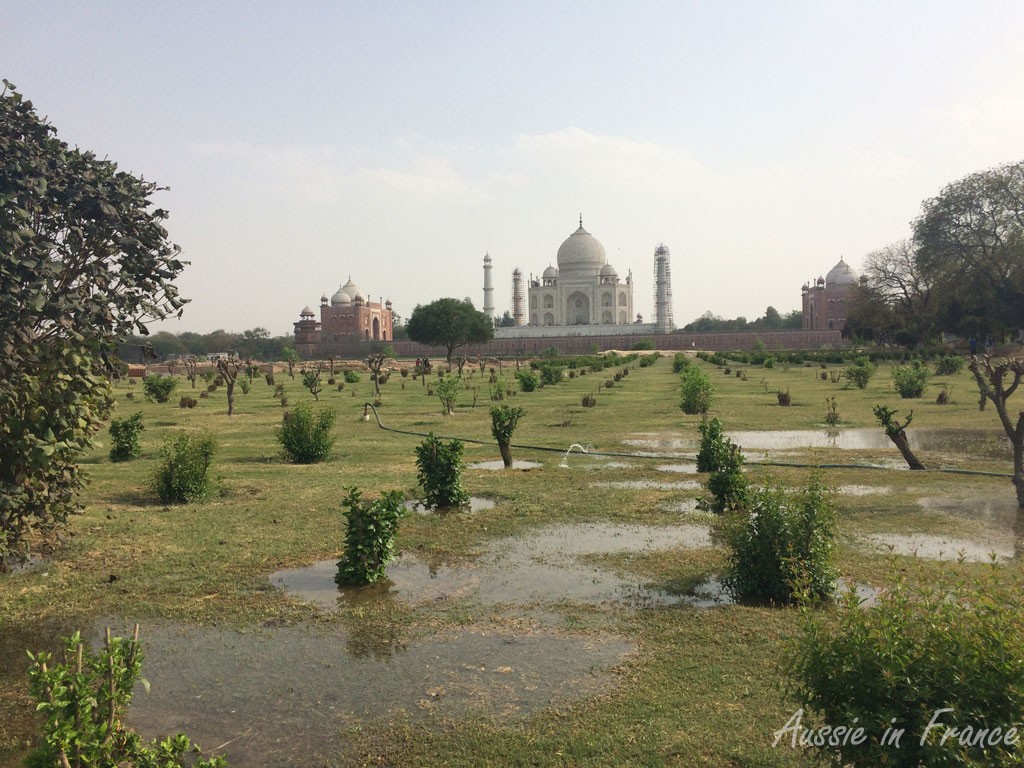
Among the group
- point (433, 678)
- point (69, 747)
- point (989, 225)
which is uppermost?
point (989, 225)

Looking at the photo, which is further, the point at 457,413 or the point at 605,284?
the point at 605,284

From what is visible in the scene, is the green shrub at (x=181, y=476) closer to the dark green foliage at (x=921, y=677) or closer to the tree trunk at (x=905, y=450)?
the dark green foliage at (x=921, y=677)

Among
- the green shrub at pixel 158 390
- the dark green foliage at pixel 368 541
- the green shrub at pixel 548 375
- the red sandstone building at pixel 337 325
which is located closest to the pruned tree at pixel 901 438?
the dark green foliage at pixel 368 541

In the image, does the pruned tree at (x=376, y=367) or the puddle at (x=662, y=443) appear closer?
the puddle at (x=662, y=443)

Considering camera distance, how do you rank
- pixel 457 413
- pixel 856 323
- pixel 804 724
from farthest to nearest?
pixel 856 323, pixel 457 413, pixel 804 724

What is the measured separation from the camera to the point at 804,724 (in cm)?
320

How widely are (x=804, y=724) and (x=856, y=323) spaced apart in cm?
4830

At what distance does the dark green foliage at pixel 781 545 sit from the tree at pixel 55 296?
3952 mm

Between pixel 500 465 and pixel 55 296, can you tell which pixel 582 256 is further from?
pixel 55 296

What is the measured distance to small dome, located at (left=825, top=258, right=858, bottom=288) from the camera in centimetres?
6975

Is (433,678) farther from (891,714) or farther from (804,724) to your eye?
(891,714)

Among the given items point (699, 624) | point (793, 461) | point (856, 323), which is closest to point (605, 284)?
point (856, 323)

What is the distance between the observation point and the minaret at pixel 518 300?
8344 cm

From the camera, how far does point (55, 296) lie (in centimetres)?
473
